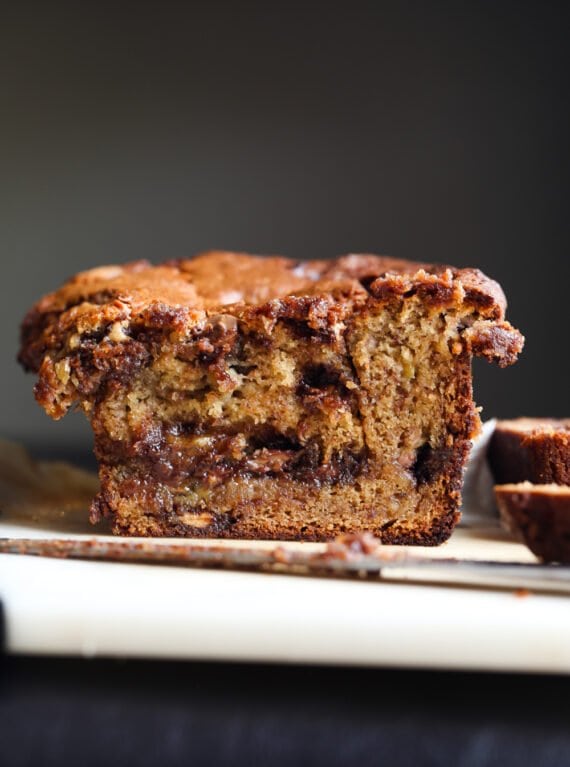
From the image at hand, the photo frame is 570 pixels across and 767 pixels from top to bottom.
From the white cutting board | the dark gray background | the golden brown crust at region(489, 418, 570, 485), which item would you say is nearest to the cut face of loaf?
the golden brown crust at region(489, 418, 570, 485)

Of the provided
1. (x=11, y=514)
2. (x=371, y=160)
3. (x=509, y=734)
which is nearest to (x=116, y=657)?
(x=509, y=734)

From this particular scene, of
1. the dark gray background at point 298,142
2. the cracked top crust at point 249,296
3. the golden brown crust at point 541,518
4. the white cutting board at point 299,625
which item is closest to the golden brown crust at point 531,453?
the cracked top crust at point 249,296

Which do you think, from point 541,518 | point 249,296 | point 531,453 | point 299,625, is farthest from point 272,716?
point 531,453

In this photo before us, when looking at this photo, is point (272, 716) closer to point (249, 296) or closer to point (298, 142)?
point (249, 296)

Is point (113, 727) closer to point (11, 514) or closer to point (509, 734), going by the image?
point (509, 734)

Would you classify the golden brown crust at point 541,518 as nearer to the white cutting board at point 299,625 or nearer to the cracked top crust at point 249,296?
the white cutting board at point 299,625
